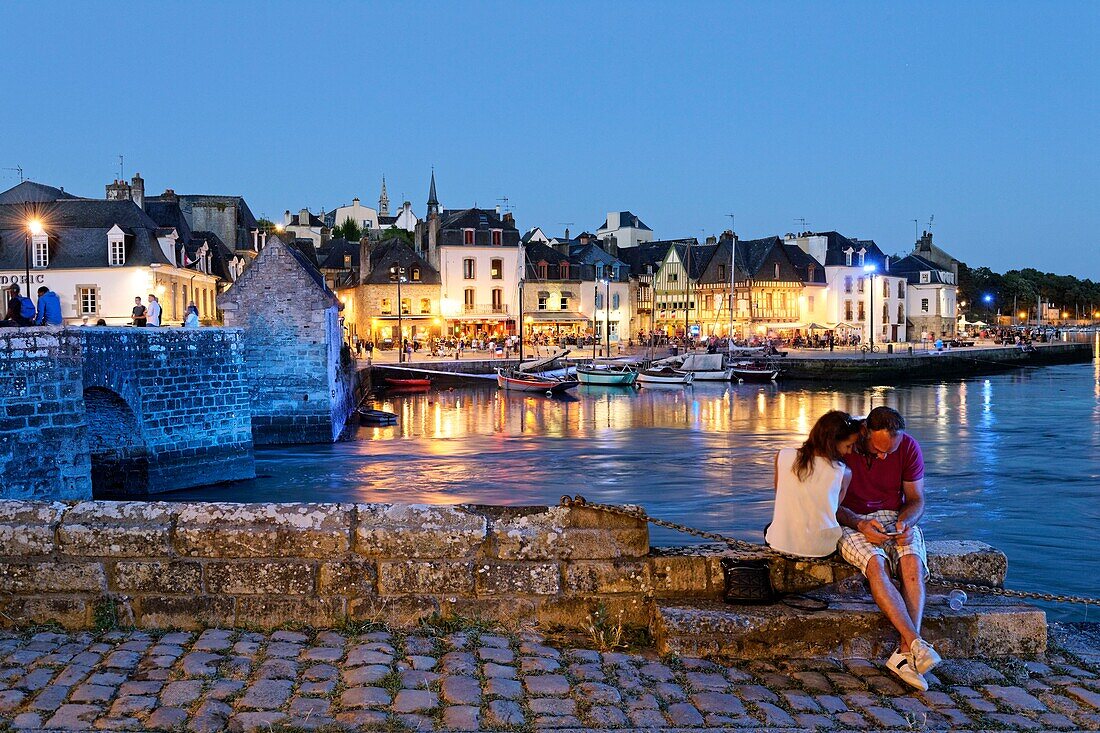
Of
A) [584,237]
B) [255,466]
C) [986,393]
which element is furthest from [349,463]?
[584,237]

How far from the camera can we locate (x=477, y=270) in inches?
2918

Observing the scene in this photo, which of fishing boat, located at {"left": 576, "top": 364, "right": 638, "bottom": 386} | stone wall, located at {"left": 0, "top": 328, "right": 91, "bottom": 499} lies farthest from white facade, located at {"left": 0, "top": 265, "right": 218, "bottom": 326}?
stone wall, located at {"left": 0, "top": 328, "right": 91, "bottom": 499}

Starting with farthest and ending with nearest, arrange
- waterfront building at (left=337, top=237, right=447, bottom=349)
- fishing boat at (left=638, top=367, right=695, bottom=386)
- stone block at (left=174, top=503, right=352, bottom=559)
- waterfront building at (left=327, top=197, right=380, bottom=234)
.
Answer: waterfront building at (left=327, top=197, right=380, bottom=234)
waterfront building at (left=337, top=237, right=447, bottom=349)
fishing boat at (left=638, top=367, right=695, bottom=386)
stone block at (left=174, top=503, right=352, bottom=559)

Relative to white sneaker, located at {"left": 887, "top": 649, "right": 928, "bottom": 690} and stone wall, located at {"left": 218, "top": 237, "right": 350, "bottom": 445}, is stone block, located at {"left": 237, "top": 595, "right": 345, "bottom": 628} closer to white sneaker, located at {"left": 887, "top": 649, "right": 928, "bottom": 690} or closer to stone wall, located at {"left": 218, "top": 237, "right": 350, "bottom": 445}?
white sneaker, located at {"left": 887, "top": 649, "right": 928, "bottom": 690}

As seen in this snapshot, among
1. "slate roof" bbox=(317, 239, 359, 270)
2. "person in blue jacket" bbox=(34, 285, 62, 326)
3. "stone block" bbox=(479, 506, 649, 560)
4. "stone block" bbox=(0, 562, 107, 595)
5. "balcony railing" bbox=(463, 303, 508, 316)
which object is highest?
"slate roof" bbox=(317, 239, 359, 270)

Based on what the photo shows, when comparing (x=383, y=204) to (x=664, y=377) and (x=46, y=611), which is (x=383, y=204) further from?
(x=46, y=611)

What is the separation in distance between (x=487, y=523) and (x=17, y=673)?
2.58 metres

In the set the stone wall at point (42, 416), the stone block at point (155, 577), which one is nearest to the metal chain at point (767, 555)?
the stone block at point (155, 577)

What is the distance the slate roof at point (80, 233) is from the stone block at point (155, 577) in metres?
43.2

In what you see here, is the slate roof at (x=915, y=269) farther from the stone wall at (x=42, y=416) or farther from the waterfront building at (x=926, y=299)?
the stone wall at (x=42, y=416)

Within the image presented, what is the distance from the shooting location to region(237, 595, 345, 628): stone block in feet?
19.2

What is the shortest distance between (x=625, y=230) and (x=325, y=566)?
320ft

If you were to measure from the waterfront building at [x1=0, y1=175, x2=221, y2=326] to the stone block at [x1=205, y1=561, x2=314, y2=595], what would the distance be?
139 ft

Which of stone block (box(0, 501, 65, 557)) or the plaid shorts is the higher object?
stone block (box(0, 501, 65, 557))
